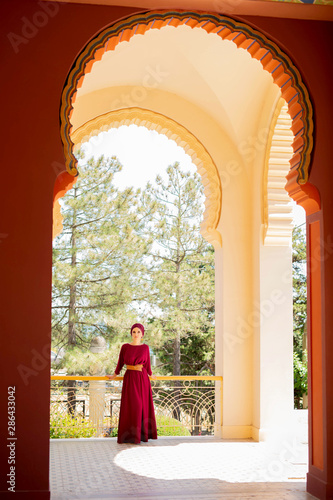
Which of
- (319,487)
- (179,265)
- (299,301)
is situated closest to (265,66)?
(319,487)

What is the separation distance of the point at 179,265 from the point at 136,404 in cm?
1106

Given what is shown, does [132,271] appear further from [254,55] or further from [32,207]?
[32,207]

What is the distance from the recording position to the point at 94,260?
55.8 ft

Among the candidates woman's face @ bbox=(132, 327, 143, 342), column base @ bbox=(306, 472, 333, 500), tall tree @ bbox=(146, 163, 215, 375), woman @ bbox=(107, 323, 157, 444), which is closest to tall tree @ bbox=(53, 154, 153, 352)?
tall tree @ bbox=(146, 163, 215, 375)

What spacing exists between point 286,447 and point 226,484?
201 cm

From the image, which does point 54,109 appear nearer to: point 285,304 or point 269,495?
point 269,495

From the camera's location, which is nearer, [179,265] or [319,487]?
[319,487]

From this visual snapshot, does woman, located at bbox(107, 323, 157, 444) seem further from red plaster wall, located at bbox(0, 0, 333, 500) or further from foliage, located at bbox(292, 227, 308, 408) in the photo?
foliage, located at bbox(292, 227, 308, 408)

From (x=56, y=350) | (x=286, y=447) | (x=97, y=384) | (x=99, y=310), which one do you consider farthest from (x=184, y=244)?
(x=286, y=447)

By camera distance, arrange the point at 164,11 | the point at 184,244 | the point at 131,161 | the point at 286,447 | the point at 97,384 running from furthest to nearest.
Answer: the point at 131,161
the point at 184,244
the point at 97,384
the point at 286,447
the point at 164,11

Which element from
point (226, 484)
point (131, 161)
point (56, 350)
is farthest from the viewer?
point (131, 161)

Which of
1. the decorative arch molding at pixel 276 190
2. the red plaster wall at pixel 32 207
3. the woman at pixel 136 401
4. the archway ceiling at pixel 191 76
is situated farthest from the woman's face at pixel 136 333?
the red plaster wall at pixel 32 207

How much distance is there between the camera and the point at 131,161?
68.7 ft

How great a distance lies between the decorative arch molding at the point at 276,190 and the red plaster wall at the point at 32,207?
2606mm
